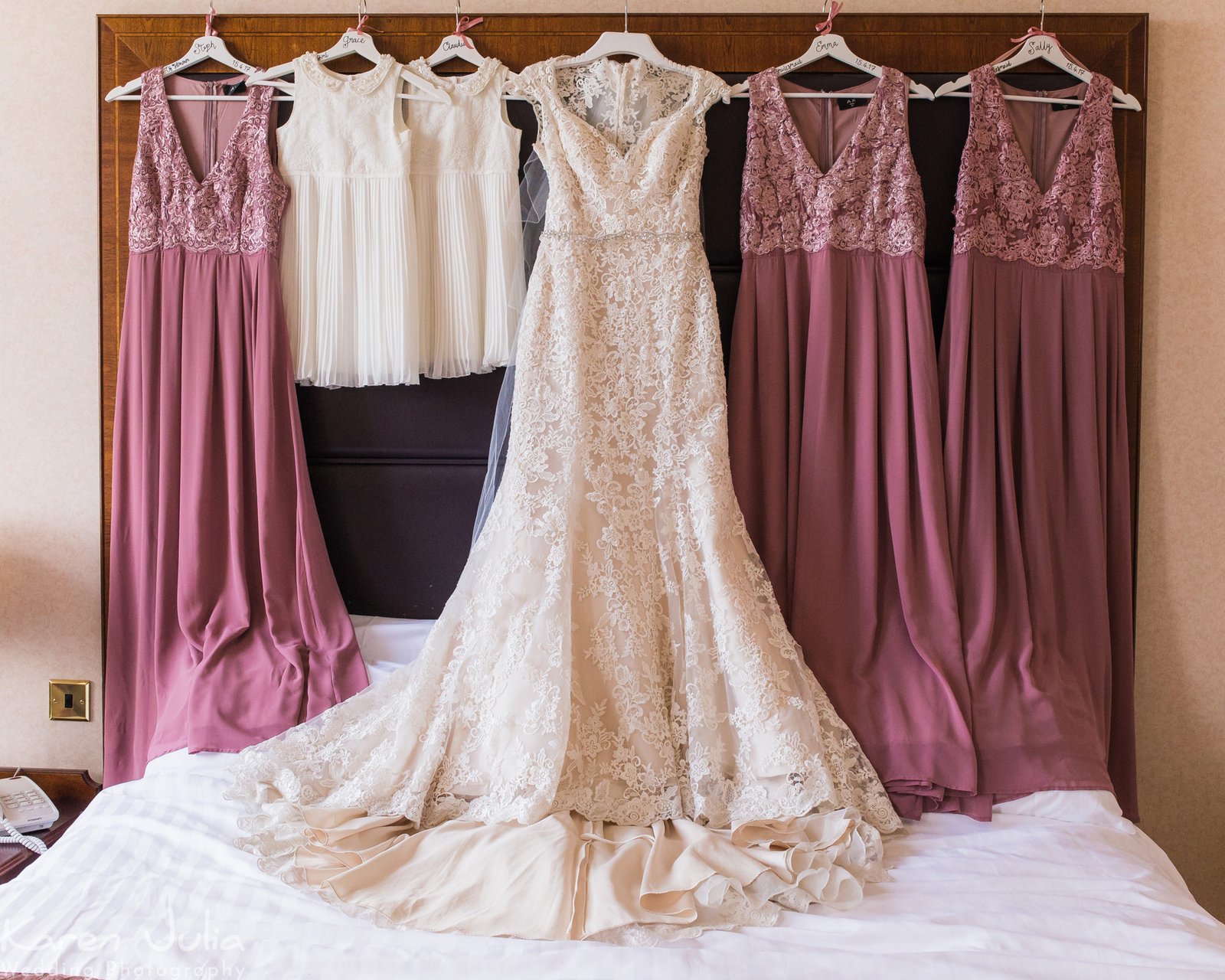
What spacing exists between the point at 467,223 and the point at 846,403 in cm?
90

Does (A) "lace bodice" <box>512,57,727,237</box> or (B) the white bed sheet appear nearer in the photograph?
(B) the white bed sheet

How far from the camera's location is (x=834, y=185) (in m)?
1.71

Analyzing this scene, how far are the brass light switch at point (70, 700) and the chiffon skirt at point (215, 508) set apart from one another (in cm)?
22

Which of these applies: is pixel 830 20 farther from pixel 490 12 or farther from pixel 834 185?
pixel 490 12

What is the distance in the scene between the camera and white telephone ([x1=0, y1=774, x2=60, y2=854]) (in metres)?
1.72

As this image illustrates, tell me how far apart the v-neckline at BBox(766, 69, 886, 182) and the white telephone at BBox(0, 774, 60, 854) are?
211 cm

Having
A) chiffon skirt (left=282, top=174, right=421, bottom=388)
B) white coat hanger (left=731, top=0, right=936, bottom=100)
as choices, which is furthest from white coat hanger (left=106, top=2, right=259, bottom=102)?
white coat hanger (left=731, top=0, right=936, bottom=100)

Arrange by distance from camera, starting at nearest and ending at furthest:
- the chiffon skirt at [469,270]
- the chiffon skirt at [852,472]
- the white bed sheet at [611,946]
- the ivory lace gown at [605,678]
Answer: the white bed sheet at [611,946]
the ivory lace gown at [605,678]
the chiffon skirt at [852,472]
the chiffon skirt at [469,270]

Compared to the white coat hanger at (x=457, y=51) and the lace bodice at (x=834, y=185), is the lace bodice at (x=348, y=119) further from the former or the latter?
the lace bodice at (x=834, y=185)

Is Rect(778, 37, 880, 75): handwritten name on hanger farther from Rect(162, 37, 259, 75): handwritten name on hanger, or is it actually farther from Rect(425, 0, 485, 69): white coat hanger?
Rect(162, 37, 259, 75): handwritten name on hanger

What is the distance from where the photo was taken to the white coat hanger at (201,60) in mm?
1840

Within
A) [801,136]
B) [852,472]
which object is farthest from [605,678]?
[801,136]

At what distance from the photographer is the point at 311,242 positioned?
1806mm

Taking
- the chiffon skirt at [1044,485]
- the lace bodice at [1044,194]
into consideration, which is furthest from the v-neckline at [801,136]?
the chiffon skirt at [1044,485]
